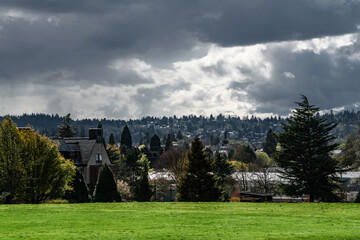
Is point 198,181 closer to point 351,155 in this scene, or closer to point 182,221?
point 182,221

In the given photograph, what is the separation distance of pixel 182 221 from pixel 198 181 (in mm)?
25554

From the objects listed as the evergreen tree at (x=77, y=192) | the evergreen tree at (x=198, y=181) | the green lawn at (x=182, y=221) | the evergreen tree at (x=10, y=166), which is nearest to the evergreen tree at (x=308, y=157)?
the evergreen tree at (x=198, y=181)

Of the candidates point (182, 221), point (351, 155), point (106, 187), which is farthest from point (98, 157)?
point (182, 221)

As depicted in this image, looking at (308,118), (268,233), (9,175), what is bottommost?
(268,233)

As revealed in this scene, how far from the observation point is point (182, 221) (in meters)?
28.3

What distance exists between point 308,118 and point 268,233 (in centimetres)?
3218

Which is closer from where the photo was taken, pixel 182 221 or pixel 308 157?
pixel 182 221

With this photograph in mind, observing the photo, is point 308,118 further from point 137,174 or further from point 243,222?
point 137,174

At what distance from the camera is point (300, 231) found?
24.7m

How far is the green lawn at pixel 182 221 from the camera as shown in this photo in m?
23.2

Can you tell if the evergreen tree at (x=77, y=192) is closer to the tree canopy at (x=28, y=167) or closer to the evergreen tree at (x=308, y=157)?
the tree canopy at (x=28, y=167)

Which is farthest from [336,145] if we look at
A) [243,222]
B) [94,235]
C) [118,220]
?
[94,235]

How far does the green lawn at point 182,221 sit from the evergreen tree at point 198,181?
14976 millimetres

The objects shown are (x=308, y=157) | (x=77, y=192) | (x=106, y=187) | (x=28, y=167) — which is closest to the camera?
(x=28, y=167)
